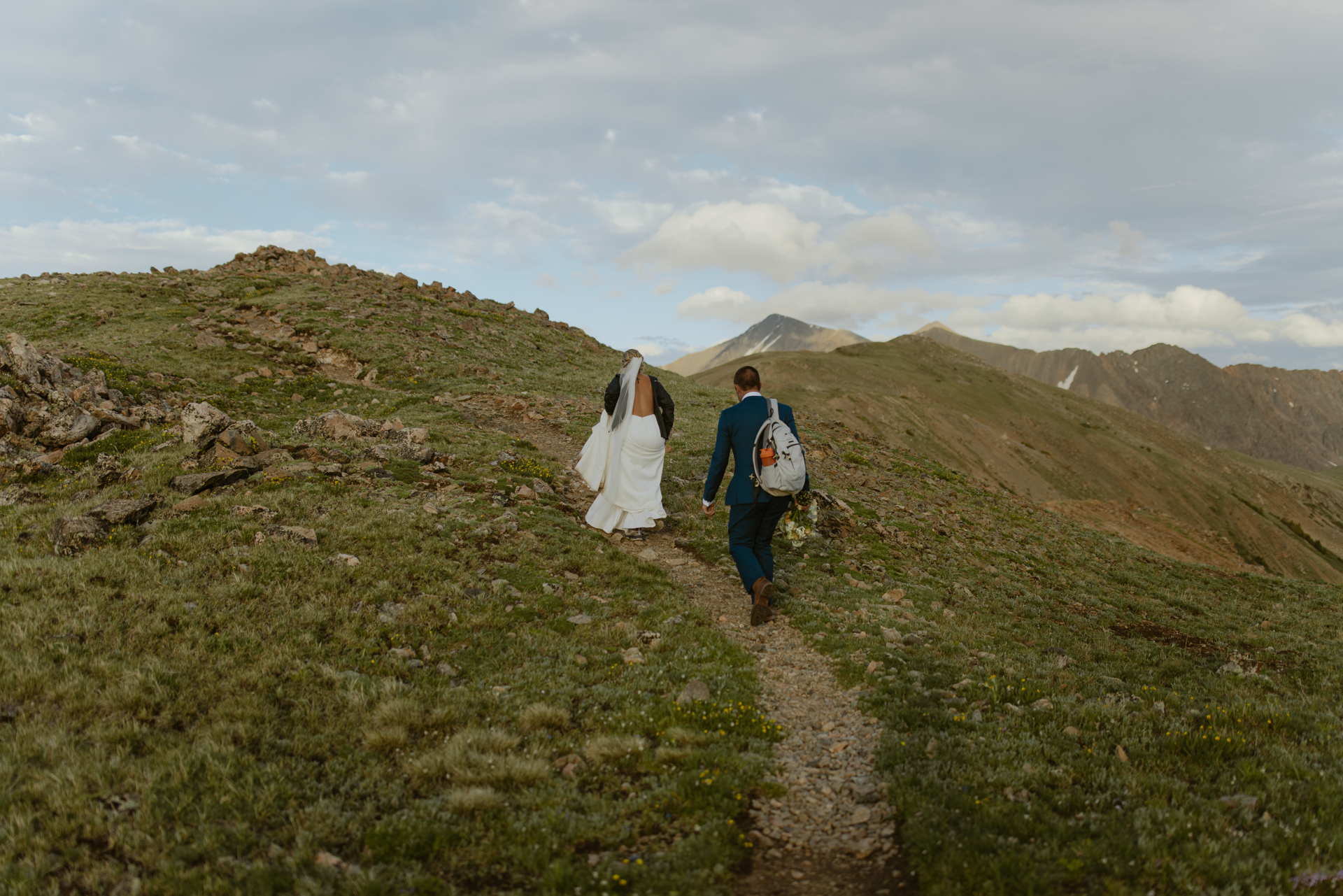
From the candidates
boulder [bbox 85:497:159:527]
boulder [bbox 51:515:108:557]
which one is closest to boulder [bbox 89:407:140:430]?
boulder [bbox 85:497:159:527]

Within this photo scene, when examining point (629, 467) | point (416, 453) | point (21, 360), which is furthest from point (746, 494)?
point (21, 360)

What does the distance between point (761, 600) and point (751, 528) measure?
1125mm

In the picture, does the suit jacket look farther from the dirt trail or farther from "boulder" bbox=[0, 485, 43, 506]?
"boulder" bbox=[0, 485, 43, 506]

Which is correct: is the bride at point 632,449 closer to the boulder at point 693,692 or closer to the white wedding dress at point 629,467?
the white wedding dress at point 629,467

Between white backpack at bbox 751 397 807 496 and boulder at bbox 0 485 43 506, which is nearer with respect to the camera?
white backpack at bbox 751 397 807 496

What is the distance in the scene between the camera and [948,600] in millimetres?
12805

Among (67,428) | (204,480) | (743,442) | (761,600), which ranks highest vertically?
(743,442)

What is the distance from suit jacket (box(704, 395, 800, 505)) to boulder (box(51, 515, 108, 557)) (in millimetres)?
8938

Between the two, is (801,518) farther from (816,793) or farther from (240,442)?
(240,442)

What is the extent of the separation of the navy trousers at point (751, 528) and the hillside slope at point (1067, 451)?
32.6m

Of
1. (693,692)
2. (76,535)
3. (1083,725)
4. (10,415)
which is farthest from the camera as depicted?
(10,415)

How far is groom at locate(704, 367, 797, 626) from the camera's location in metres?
9.94

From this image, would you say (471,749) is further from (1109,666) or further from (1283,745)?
(1109,666)

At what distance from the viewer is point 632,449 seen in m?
13.1
